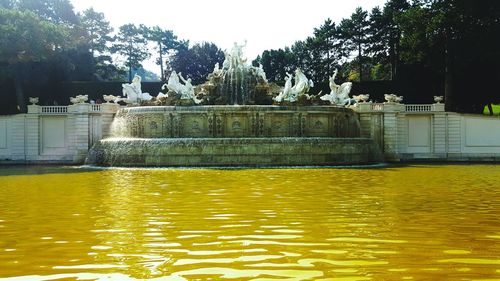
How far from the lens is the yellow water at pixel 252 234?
239 inches

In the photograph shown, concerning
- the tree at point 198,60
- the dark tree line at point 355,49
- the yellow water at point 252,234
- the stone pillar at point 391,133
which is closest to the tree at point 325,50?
the dark tree line at point 355,49

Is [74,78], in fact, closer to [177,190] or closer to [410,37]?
[410,37]

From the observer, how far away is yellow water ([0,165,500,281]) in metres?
6.08

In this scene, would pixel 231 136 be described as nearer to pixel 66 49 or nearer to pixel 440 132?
pixel 440 132

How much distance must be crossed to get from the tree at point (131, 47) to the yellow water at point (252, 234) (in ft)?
197

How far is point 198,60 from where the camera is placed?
252ft

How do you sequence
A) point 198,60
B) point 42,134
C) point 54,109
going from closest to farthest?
1. point 42,134
2. point 54,109
3. point 198,60

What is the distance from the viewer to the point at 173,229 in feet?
28.2

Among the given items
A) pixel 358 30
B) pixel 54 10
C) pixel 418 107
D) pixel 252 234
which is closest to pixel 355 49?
pixel 358 30

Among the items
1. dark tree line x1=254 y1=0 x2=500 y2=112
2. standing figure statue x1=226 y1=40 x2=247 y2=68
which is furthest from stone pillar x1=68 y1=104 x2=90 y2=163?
dark tree line x1=254 y1=0 x2=500 y2=112

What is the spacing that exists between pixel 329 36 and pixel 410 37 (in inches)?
893

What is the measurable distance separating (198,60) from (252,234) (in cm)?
6995

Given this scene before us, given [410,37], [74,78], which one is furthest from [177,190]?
[74,78]

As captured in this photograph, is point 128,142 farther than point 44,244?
Yes
